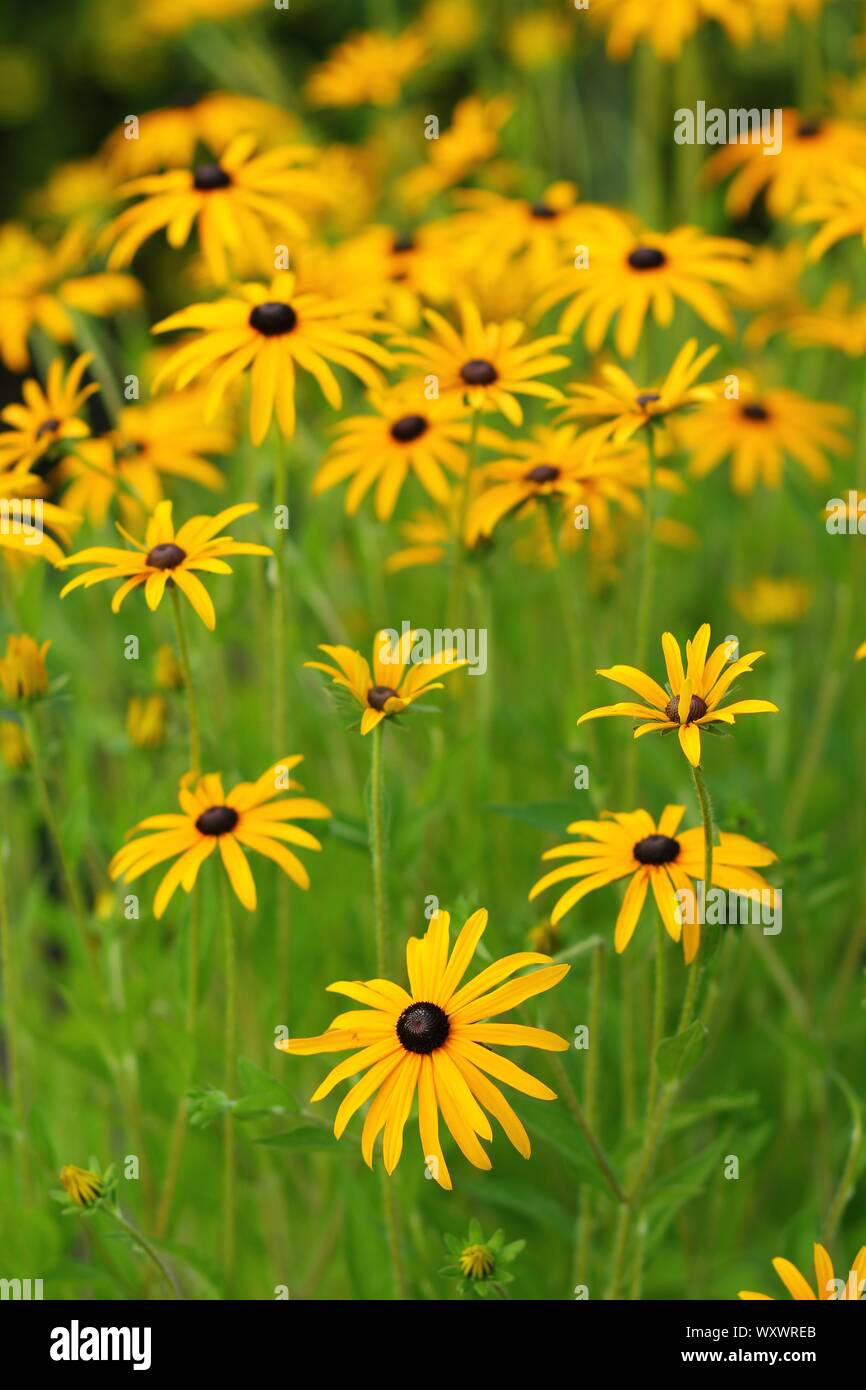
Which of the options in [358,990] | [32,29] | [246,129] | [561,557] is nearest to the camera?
[358,990]

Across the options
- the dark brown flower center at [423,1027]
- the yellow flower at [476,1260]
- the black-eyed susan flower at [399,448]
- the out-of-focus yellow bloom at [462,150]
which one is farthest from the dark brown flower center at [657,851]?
the out-of-focus yellow bloom at [462,150]

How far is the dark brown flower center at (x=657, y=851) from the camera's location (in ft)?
3.54

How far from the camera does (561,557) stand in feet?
4.75

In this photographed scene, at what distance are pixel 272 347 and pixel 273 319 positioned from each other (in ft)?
0.11

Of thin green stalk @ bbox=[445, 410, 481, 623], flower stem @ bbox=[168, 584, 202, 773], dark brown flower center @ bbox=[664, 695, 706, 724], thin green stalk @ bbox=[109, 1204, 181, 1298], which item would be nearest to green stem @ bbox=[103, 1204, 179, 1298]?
thin green stalk @ bbox=[109, 1204, 181, 1298]

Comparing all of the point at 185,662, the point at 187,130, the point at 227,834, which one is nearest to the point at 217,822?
the point at 227,834

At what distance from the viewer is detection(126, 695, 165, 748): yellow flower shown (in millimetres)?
1592

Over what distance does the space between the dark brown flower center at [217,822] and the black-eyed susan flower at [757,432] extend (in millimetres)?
933

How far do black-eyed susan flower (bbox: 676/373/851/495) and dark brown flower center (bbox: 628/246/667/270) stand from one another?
0.24 metres

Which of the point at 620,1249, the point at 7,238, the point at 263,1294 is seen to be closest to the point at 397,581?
the point at 7,238

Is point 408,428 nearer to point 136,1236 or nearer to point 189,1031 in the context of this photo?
point 189,1031

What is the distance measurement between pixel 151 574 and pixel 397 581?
4.46 ft

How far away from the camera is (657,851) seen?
1.08 m

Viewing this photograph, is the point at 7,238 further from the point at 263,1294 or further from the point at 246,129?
the point at 263,1294
